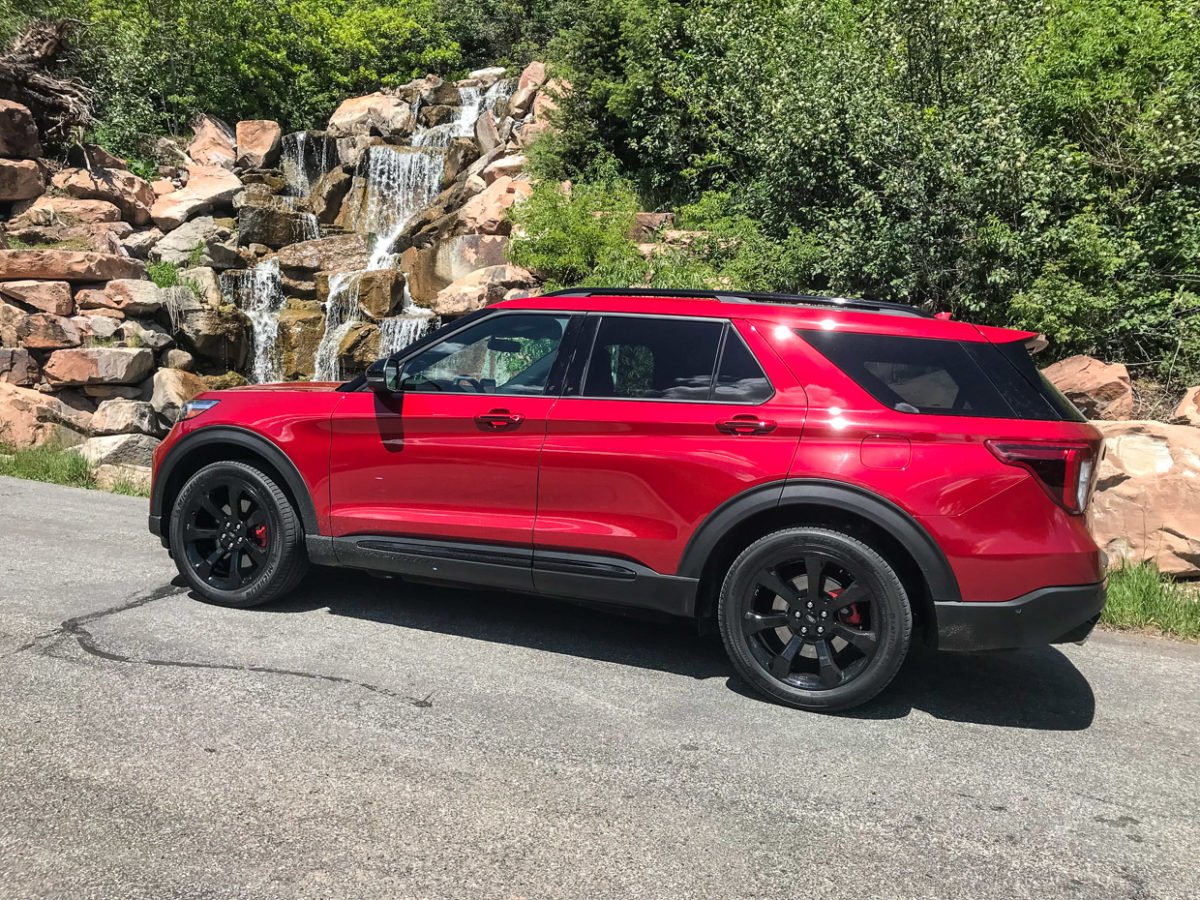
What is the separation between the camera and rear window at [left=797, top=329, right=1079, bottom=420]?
379 cm

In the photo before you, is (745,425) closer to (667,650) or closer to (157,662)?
(667,650)

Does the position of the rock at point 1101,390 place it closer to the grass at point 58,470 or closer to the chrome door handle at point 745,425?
the chrome door handle at point 745,425

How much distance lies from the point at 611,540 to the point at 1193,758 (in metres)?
2.56

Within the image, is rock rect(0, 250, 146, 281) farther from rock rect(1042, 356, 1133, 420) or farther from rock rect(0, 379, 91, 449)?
rock rect(1042, 356, 1133, 420)

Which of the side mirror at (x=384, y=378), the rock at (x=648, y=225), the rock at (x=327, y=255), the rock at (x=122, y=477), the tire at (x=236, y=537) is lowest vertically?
the rock at (x=122, y=477)

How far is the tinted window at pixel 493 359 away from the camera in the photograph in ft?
15.0

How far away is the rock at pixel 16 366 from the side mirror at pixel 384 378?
38.9 feet

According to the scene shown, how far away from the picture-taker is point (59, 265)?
14.8 m

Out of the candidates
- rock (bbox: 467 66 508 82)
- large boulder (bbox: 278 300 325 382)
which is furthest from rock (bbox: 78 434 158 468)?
rock (bbox: 467 66 508 82)

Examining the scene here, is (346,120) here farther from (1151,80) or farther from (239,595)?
(239,595)

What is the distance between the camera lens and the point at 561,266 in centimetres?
1299

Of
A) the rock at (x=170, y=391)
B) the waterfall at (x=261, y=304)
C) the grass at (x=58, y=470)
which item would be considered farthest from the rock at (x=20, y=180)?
the grass at (x=58, y=470)

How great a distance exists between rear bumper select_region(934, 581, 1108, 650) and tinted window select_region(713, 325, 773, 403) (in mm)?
1201

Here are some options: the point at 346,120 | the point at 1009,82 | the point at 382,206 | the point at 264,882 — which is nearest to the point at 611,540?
the point at 264,882
